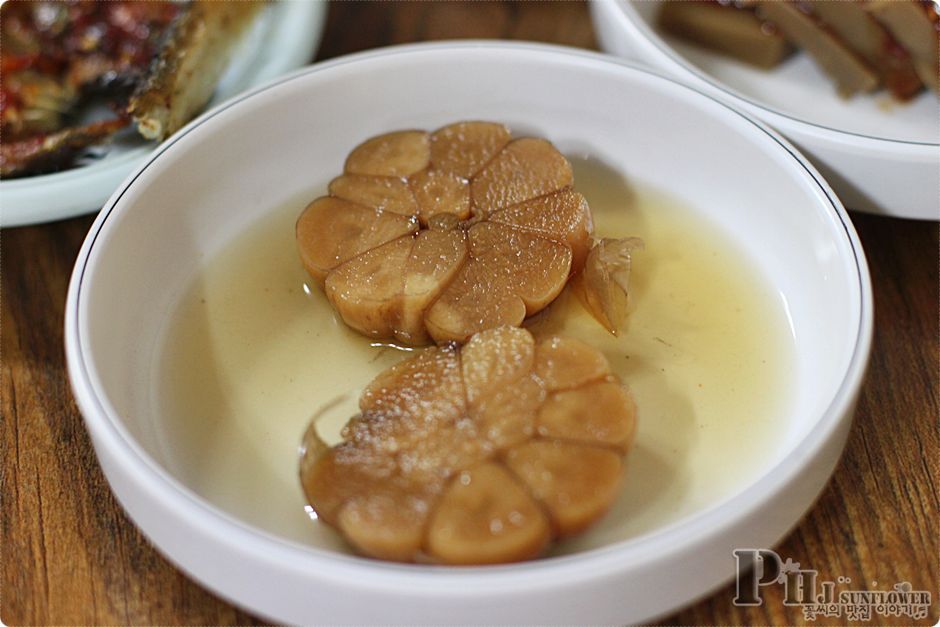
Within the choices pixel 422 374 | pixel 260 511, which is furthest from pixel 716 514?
pixel 260 511

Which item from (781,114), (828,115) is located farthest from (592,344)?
(828,115)

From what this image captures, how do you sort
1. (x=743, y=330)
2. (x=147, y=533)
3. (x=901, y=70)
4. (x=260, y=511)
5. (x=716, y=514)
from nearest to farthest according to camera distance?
(x=716, y=514), (x=147, y=533), (x=260, y=511), (x=743, y=330), (x=901, y=70)

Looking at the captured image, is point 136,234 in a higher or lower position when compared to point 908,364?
lower

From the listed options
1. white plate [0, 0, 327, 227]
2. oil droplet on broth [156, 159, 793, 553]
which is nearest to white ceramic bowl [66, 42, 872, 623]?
oil droplet on broth [156, 159, 793, 553]

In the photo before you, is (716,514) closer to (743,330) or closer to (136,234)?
(743,330)

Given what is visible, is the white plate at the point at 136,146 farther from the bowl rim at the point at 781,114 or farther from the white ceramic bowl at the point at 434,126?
the bowl rim at the point at 781,114

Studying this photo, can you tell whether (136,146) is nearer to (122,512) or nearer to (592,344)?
(122,512)

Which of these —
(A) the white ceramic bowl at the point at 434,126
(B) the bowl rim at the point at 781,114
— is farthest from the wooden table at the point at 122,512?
(B) the bowl rim at the point at 781,114

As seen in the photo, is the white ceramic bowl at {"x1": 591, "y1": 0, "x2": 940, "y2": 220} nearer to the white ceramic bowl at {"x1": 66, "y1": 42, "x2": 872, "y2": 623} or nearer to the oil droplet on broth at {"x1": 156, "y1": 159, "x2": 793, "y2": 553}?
the white ceramic bowl at {"x1": 66, "y1": 42, "x2": 872, "y2": 623}
